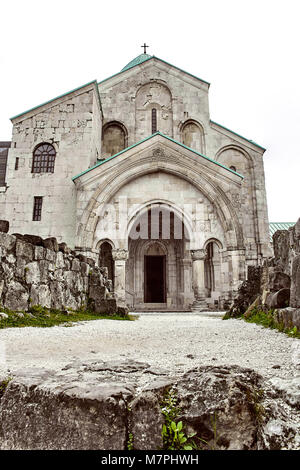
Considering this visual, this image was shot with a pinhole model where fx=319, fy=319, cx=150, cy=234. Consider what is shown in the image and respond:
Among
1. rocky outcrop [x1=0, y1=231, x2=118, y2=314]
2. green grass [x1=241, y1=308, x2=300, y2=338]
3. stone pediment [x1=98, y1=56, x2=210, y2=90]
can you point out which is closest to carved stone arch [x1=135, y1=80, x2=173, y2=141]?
stone pediment [x1=98, y1=56, x2=210, y2=90]

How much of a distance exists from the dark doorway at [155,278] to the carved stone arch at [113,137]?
669cm

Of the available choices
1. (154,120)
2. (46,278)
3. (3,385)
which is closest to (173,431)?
(3,385)

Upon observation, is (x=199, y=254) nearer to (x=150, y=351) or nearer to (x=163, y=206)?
(x=163, y=206)

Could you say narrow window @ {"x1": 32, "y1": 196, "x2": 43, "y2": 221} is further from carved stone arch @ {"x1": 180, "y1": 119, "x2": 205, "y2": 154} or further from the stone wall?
carved stone arch @ {"x1": 180, "y1": 119, "x2": 205, "y2": 154}

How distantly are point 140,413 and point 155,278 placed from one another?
18.3 meters

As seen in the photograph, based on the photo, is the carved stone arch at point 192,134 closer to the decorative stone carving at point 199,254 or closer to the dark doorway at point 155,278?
the dark doorway at point 155,278

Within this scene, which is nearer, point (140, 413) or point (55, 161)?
point (140, 413)

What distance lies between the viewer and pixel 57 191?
1555 cm

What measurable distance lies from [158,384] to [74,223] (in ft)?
44.1

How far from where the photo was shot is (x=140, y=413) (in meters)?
1.59

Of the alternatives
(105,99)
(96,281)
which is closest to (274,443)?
(96,281)

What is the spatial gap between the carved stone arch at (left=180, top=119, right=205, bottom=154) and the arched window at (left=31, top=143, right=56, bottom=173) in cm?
745

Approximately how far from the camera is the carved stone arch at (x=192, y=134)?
18.7 metres

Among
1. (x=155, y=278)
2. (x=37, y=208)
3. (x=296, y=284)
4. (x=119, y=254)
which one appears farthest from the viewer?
(x=155, y=278)
